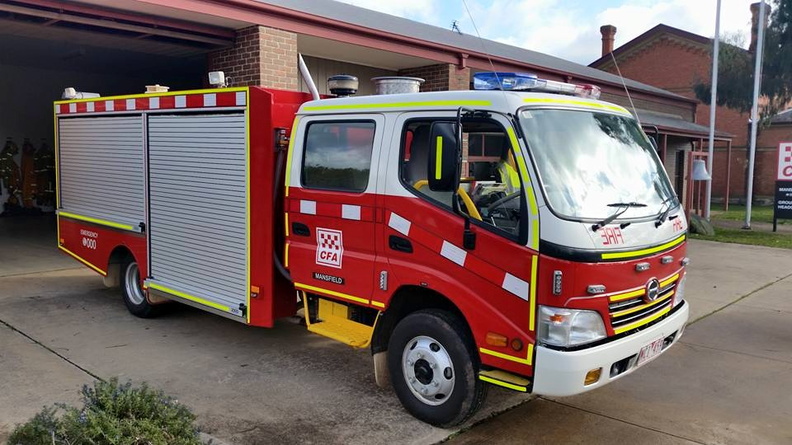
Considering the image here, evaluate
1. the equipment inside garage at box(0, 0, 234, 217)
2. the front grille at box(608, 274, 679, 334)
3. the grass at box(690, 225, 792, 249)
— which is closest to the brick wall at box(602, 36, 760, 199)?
the grass at box(690, 225, 792, 249)

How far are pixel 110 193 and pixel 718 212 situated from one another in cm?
2207

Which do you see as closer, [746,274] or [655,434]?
[655,434]

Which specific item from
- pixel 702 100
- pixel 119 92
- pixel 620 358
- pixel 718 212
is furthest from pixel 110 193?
pixel 702 100

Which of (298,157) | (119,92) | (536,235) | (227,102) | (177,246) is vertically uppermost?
(119,92)

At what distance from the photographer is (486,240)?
3906 millimetres

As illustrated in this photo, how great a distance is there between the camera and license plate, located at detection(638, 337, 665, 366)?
4.05 m

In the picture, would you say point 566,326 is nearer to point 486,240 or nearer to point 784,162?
point 486,240

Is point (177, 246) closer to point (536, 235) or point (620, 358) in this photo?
point (536, 235)

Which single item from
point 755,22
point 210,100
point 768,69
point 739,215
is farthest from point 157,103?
point 768,69

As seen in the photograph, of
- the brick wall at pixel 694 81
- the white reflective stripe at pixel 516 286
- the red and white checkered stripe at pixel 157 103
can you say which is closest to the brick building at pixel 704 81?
the brick wall at pixel 694 81

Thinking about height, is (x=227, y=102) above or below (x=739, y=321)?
above

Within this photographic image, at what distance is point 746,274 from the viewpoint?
10.4 meters

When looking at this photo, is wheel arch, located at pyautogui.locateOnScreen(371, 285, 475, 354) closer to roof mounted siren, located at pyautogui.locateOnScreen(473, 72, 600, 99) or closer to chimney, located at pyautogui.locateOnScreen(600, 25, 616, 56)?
roof mounted siren, located at pyautogui.locateOnScreen(473, 72, 600, 99)

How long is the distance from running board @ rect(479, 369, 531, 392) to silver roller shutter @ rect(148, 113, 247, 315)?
2366mm
